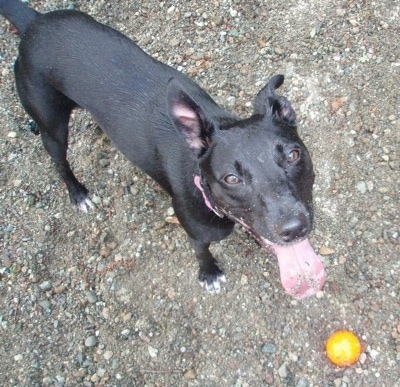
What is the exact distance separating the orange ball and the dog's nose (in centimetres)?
146

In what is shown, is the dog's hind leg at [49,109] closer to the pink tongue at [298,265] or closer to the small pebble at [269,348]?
the pink tongue at [298,265]

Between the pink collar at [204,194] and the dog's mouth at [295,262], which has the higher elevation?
the pink collar at [204,194]

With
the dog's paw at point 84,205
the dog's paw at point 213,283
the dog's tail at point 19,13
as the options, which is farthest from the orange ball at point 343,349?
the dog's tail at point 19,13

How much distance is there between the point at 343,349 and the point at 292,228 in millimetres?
1573

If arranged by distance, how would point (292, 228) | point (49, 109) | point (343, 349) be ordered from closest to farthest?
point (292, 228) < point (343, 349) < point (49, 109)

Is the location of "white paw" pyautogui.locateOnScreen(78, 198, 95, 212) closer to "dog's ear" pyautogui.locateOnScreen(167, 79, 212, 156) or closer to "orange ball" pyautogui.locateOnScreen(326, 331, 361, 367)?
"dog's ear" pyautogui.locateOnScreen(167, 79, 212, 156)

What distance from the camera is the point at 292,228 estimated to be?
3.37 metres

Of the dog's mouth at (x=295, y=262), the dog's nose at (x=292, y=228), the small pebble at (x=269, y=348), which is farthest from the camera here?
the small pebble at (x=269, y=348)

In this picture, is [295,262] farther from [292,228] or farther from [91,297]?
[91,297]

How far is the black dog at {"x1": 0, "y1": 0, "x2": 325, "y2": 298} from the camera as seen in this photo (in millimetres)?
3523

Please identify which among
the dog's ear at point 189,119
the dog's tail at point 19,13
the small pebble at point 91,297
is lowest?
the small pebble at point 91,297

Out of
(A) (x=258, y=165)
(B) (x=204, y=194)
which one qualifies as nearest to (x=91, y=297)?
(B) (x=204, y=194)

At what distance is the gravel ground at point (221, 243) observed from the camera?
15.6 feet

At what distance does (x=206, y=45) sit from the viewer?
6.19 m
